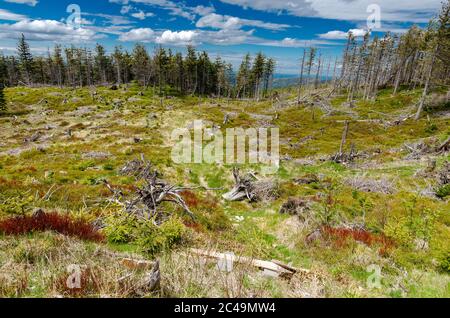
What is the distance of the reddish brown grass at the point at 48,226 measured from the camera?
6652 millimetres

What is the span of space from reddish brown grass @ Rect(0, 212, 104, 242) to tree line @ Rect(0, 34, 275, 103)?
263 feet

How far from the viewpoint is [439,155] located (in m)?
20.2

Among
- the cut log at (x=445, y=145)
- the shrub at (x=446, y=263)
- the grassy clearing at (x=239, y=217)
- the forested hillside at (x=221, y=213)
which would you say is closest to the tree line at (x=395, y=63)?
the forested hillside at (x=221, y=213)

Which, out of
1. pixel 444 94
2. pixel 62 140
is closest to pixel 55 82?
pixel 62 140

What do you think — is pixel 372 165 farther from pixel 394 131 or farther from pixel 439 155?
pixel 394 131

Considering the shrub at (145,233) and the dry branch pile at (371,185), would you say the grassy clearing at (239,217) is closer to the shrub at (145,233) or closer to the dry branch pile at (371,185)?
the shrub at (145,233)

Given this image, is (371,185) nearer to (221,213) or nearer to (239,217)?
(239,217)

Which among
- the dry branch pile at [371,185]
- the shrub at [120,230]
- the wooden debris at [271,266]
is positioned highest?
the wooden debris at [271,266]

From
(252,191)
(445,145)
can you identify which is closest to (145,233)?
(252,191)

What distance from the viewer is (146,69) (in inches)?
3809
